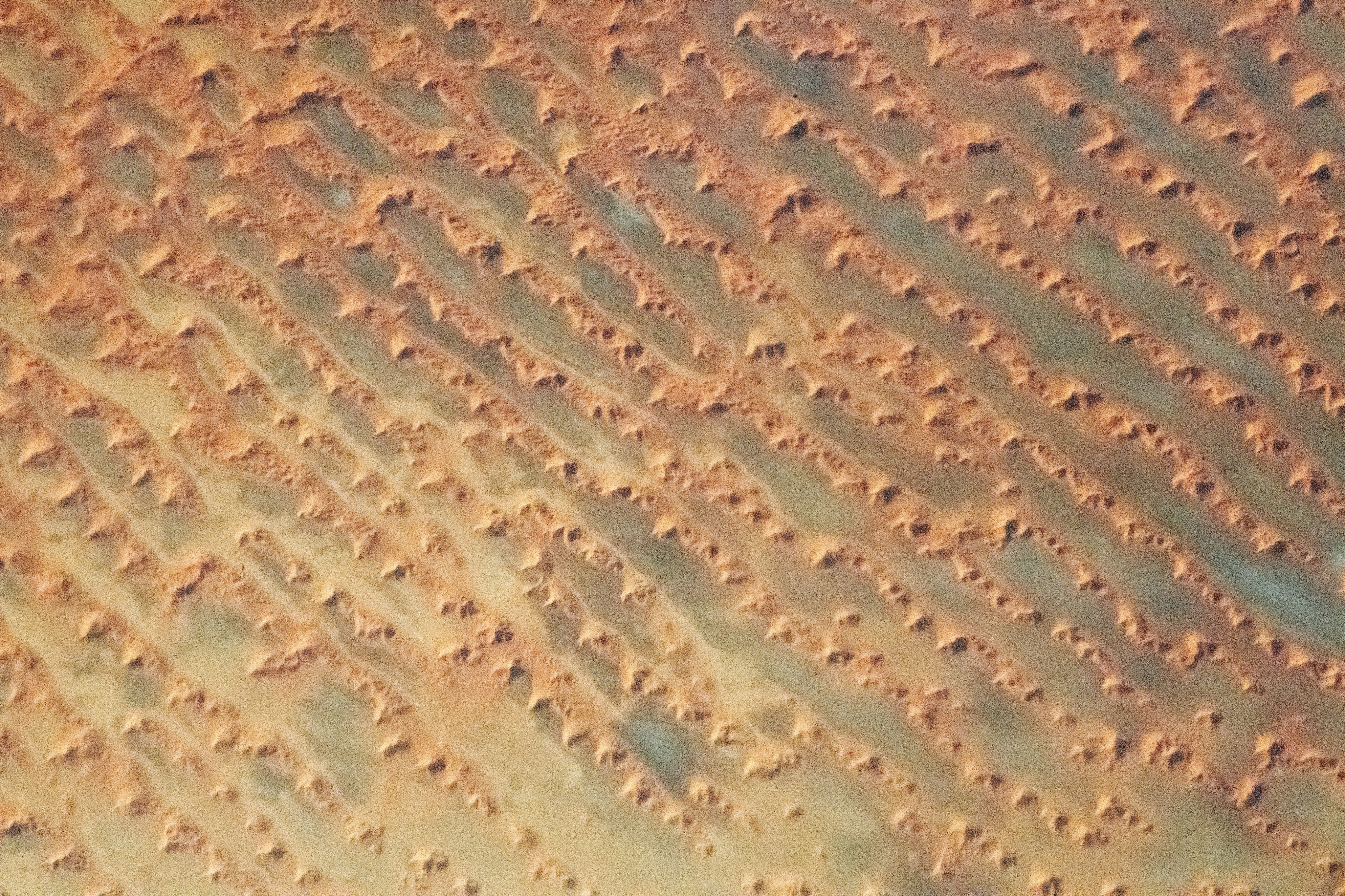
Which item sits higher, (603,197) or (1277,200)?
(603,197)

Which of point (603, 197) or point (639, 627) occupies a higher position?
→ point (603, 197)

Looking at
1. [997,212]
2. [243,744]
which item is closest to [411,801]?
[243,744]

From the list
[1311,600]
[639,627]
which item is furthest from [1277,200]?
[639,627]

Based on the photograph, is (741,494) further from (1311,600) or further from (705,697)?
(1311,600)

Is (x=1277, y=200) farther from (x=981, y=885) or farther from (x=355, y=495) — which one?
(x=355, y=495)

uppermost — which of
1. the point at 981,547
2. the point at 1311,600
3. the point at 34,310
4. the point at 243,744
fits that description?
the point at 34,310

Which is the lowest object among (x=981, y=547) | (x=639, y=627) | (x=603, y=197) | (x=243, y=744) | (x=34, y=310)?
(x=981, y=547)
